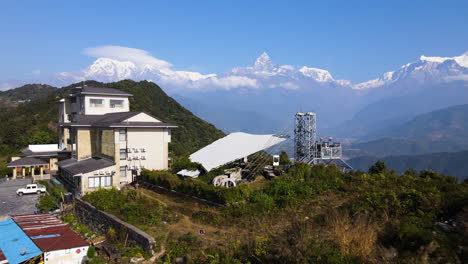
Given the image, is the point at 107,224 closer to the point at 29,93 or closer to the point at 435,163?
the point at 29,93

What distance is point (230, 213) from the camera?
15.4 m

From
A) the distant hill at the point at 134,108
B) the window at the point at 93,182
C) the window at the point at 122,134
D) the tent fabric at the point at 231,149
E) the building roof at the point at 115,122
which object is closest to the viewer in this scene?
the window at the point at 93,182

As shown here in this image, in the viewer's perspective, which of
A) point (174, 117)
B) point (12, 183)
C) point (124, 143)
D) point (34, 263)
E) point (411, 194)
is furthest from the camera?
point (174, 117)

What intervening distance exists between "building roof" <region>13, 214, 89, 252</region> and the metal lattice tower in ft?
80.7

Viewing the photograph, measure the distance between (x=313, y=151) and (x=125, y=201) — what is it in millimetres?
21313

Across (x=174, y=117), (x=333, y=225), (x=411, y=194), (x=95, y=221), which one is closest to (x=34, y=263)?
(x=95, y=221)

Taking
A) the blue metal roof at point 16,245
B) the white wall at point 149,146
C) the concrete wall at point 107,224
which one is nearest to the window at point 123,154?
the white wall at point 149,146

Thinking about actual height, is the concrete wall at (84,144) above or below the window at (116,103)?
below

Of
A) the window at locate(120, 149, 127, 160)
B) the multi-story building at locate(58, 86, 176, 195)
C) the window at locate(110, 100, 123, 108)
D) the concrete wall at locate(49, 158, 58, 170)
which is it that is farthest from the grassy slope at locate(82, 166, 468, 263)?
the concrete wall at locate(49, 158, 58, 170)

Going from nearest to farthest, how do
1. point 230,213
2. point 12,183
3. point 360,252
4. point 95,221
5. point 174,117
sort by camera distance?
point 360,252 → point 230,213 → point 95,221 → point 12,183 → point 174,117

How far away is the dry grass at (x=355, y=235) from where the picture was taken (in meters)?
8.45

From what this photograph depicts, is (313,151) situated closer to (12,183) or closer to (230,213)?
(230,213)

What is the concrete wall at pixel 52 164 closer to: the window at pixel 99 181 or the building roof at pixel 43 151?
the building roof at pixel 43 151

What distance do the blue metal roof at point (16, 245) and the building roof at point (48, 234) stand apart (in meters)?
0.20
